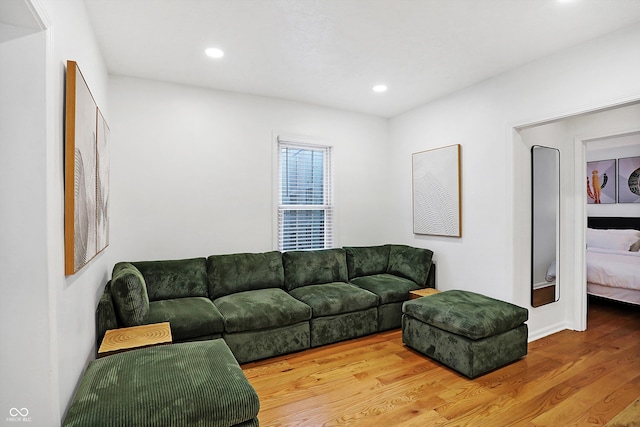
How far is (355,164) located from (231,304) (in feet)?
8.25

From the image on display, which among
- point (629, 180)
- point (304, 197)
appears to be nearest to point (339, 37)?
point (304, 197)

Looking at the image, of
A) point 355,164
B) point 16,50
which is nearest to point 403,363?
point 355,164

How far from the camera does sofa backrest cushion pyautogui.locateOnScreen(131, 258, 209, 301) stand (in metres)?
3.07

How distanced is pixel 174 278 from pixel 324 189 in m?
2.12

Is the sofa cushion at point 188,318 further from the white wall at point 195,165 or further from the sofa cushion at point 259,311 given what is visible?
the white wall at point 195,165

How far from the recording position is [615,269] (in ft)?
13.5

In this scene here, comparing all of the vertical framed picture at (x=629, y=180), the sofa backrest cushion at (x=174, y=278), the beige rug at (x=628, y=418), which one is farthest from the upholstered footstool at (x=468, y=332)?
the vertical framed picture at (x=629, y=180)

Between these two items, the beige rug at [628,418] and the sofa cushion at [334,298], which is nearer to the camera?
the beige rug at [628,418]

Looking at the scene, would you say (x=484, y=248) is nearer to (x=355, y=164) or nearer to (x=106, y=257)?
(x=355, y=164)

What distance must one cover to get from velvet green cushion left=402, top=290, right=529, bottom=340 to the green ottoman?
178 centimetres

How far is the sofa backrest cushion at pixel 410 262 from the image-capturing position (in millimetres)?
3904

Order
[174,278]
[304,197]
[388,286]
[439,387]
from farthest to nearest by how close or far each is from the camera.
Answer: [304,197] → [388,286] → [174,278] → [439,387]

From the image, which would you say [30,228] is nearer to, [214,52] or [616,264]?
[214,52]

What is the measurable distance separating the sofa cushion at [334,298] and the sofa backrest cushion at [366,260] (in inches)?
20.3
